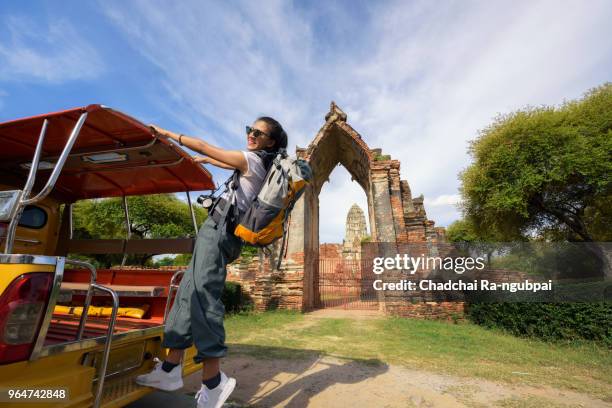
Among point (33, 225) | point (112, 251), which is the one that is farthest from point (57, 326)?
point (33, 225)

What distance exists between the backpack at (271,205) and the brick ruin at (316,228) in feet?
30.3

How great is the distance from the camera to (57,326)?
2.62m

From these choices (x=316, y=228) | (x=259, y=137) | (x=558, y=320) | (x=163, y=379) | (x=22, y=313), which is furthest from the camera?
(x=316, y=228)

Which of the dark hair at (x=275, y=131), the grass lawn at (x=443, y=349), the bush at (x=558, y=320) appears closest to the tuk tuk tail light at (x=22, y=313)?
the dark hair at (x=275, y=131)

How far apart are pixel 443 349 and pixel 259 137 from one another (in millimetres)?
5739

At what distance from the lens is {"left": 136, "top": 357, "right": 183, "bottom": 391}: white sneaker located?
7.34ft

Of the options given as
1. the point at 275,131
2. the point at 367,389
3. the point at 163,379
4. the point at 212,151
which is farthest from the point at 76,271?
the point at 367,389

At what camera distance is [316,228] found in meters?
14.9

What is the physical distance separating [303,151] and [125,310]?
34.5 ft

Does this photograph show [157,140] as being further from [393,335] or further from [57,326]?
[393,335]

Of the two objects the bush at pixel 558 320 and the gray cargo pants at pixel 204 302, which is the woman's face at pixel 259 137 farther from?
the bush at pixel 558 320

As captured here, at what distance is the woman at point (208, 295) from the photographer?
209 centimetres

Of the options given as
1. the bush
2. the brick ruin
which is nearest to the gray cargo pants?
the bush

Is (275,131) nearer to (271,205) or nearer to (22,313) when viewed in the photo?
(271,205)
